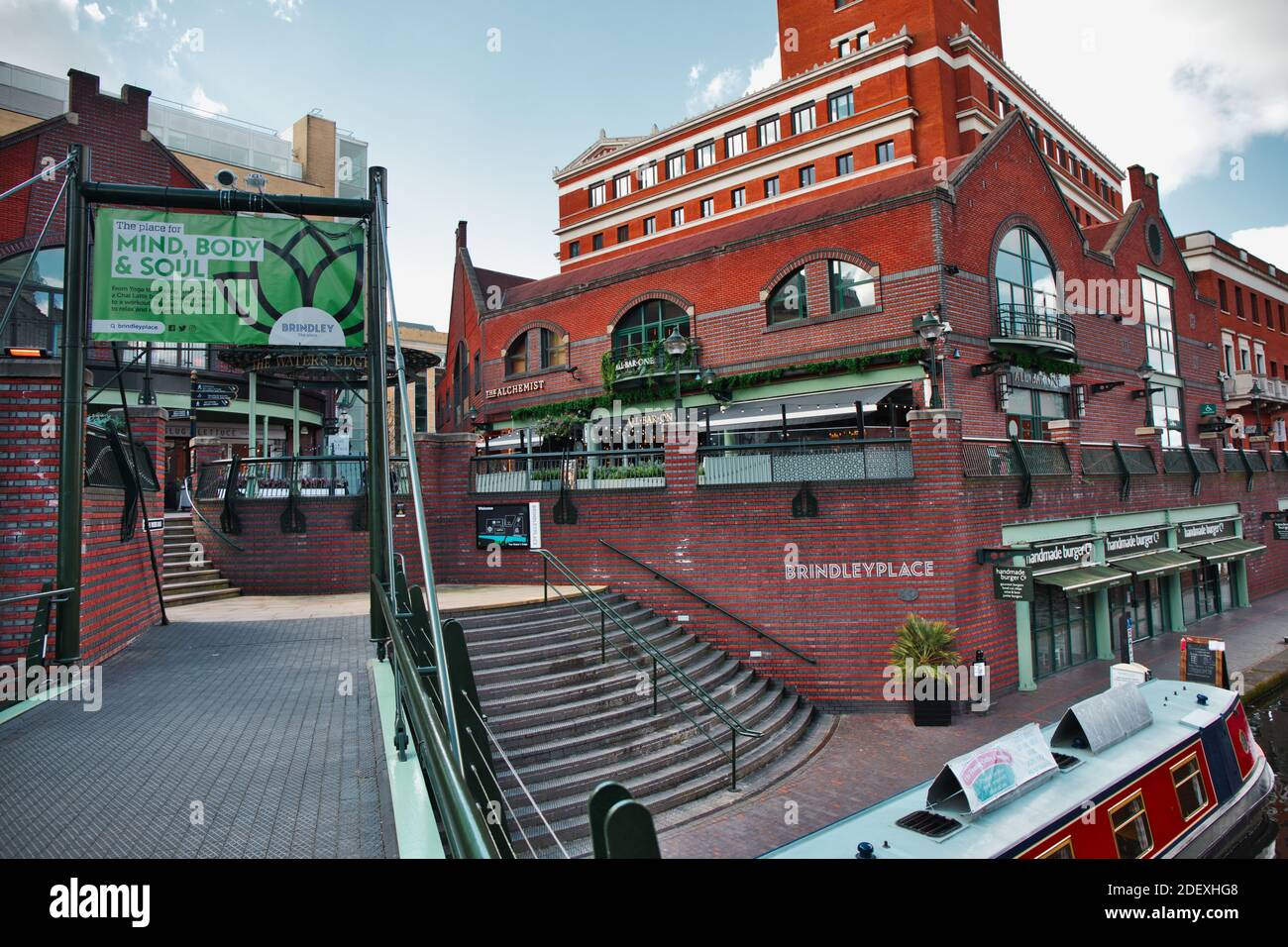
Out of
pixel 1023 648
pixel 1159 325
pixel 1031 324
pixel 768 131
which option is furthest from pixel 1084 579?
pixel 768 131

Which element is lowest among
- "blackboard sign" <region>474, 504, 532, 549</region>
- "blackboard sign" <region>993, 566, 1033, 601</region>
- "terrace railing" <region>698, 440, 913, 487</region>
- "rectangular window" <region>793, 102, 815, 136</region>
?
"blackboard sign" <region>993, 566, 1033, 601</region>

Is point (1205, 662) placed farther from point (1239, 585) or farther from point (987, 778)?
point (1239, 585)

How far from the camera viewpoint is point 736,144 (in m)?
40.1

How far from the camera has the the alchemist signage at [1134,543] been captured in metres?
18.2

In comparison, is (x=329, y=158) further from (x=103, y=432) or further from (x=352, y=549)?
(x=103, y=432)

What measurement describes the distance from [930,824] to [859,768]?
4.99 metres

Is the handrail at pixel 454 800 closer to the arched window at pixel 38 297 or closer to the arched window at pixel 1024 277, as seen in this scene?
the arched window at pixel 1024 277

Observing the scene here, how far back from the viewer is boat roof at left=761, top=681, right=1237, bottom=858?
5902 mm

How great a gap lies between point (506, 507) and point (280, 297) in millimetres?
7867

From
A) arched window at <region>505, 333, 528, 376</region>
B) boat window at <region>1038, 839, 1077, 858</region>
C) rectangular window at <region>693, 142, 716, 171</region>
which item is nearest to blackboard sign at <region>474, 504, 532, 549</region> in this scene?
boat window at <region>1038, 839, 1077, 858</region>

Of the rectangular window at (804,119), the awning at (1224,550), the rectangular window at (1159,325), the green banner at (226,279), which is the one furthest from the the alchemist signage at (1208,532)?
the rectangular window at (804,119)

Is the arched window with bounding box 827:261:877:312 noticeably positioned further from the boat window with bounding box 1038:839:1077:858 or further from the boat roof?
the boat window with bounding box 1038:839:1077:858

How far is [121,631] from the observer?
8.91 metres

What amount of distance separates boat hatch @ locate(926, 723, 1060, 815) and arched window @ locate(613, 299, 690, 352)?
58.8 ft
